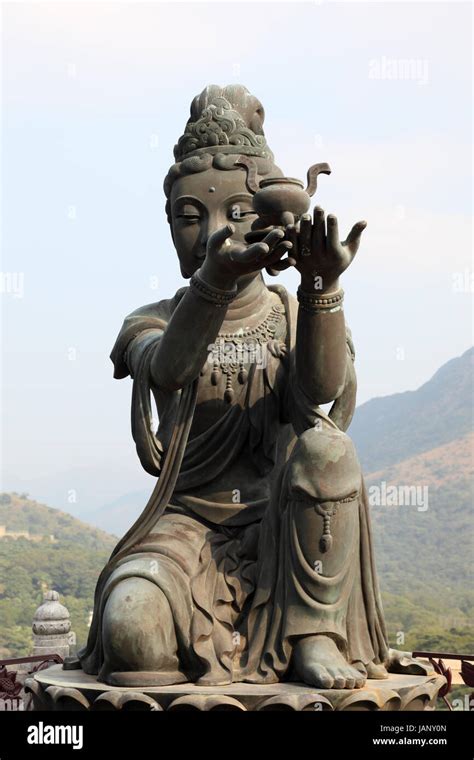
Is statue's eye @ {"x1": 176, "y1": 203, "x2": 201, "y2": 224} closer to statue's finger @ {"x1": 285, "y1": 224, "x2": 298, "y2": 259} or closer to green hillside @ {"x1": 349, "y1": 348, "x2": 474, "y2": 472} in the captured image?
statue's finger @ {"x1": 285, "y1": 224, "x2": 298, "y2": 259}

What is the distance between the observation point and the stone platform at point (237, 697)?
195 inches

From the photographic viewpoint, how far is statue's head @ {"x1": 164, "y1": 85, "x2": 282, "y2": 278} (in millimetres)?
6039

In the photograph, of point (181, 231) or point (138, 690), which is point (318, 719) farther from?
point (181, 231)

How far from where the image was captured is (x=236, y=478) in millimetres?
6023

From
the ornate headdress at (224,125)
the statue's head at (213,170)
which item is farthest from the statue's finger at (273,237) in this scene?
the ornate headdress at (224,125)

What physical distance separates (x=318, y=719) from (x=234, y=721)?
0.34m

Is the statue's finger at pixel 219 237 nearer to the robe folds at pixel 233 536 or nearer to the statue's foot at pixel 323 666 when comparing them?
the robe folds at pixel 233 536

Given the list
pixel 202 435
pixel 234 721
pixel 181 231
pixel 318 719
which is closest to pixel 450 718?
pixel 318 719

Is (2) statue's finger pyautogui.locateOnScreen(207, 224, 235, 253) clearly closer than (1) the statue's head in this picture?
Yes

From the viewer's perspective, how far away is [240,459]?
605 centimetres

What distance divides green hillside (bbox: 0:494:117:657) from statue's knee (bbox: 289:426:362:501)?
51.3 ft

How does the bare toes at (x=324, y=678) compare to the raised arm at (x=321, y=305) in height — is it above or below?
below

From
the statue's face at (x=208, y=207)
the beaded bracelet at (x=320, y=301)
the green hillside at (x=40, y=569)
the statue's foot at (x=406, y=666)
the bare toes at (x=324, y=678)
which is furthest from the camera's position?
the green hillside at (x=40, y=569)

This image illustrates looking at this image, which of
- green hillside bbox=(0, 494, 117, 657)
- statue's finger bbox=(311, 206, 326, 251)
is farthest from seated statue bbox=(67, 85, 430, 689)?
green hillside bbox=(0, 494, 117, 657)
